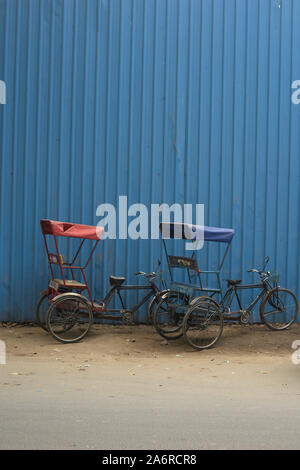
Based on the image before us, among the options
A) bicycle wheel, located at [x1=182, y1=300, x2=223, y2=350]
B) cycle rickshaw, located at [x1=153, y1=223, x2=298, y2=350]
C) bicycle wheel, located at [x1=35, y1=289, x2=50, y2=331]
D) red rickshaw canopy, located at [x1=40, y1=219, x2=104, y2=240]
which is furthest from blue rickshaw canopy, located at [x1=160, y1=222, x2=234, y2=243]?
bicycle wheel, located at [x1=35, y1=289, x2=50, y2=331]

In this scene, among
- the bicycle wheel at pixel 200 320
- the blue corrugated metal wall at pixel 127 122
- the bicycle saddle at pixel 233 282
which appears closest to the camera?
the bicycle wheel at pixel 200 320

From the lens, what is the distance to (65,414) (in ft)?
17.6

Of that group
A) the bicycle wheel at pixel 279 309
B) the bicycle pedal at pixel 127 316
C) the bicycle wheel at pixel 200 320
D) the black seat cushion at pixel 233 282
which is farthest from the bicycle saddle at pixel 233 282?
the bicycle pedal at pixel 127 316

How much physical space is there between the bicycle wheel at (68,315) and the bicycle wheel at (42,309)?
0.38 meters

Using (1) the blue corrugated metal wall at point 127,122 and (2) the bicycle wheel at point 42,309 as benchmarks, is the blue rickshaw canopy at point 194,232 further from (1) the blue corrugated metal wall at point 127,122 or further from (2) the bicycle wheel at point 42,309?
(2) the bicycle wheel at point 42,309

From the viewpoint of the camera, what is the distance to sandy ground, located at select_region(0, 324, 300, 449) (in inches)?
188

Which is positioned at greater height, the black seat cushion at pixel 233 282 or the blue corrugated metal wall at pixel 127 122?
the blue corrugated metal wall at pixel 127 122

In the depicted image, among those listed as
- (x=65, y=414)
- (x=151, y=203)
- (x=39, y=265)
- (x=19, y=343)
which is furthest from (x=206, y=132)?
(x=65, y=414)

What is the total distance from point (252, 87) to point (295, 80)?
71cm

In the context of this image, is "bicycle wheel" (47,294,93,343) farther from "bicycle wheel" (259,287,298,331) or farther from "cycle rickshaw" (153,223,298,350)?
"bicycle wheel" (259,287,298,331)

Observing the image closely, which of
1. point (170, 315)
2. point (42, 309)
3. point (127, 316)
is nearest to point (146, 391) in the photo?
point (170, 315)

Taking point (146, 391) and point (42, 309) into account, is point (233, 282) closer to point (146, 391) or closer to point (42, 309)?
point (42, 309)

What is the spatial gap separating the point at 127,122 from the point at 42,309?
3254 millimetres

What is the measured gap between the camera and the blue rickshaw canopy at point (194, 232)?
27.5 ft
